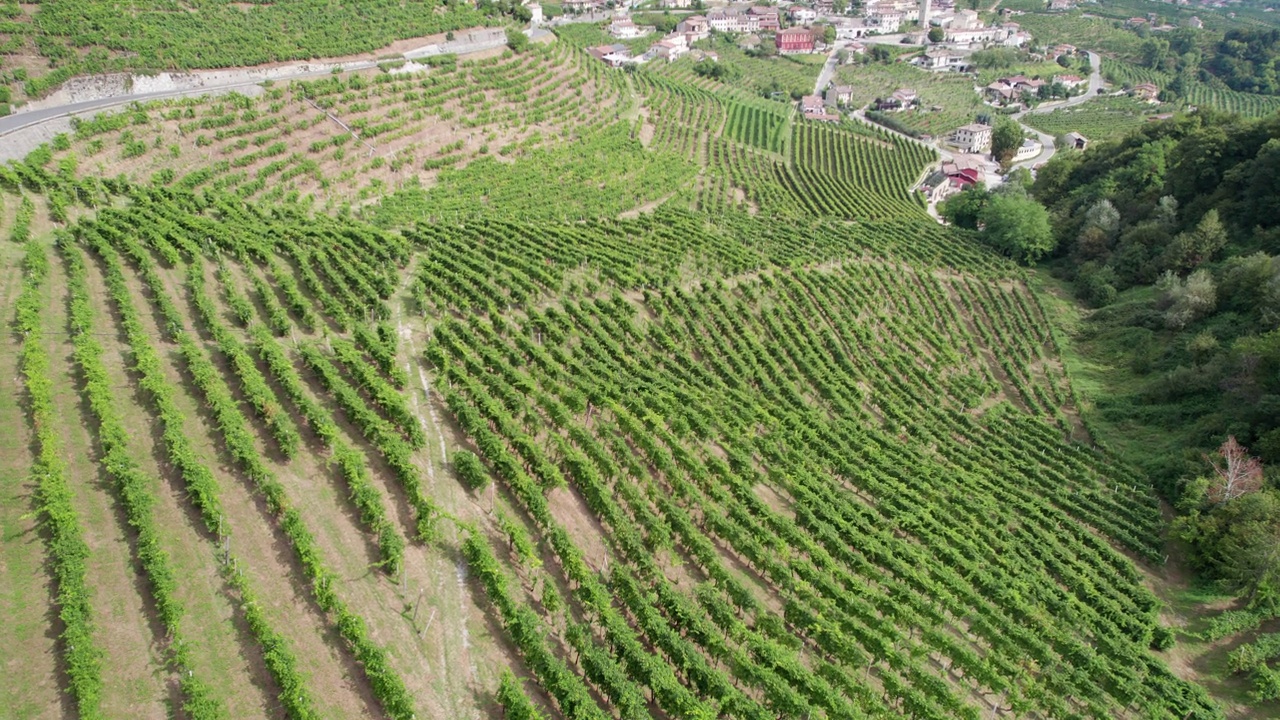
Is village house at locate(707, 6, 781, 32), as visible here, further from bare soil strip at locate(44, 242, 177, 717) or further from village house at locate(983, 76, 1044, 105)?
bare soil strip at locate(44, 242, 177, 717)

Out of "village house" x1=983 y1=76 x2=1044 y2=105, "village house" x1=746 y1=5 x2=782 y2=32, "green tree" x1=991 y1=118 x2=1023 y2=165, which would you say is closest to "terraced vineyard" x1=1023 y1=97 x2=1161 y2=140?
"village house" x1=983 y1=76 x2=1044 y2=105

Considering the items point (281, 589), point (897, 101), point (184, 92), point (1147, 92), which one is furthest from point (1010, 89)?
point (281, 589)

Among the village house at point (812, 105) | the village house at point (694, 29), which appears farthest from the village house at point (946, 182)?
the village house at point (694, 29)

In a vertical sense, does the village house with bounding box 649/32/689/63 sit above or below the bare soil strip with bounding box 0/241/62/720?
above

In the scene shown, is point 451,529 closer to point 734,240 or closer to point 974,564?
point 974,564

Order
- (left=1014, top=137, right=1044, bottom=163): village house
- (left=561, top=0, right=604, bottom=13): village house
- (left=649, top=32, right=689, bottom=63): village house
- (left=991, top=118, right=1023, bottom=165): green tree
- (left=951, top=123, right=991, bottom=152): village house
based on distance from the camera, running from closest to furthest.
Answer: (left=991, top=118, right=1023, bottom=165): green tree < (left=1014, top=137, right=1044, bottom=163): village house < (left=951, top=123, right=991, bottom=152): village house < (left=649, top=32, right=689, bottom=63): village house < (left=561, top=0, right=604, bottom=13): village house

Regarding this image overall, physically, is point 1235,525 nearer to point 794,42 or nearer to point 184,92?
point 184,92

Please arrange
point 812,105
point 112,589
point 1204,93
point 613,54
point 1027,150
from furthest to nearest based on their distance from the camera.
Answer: point 1204,93 → point 613,54 → point 812,105 → point 1027,150 → point 112,589
